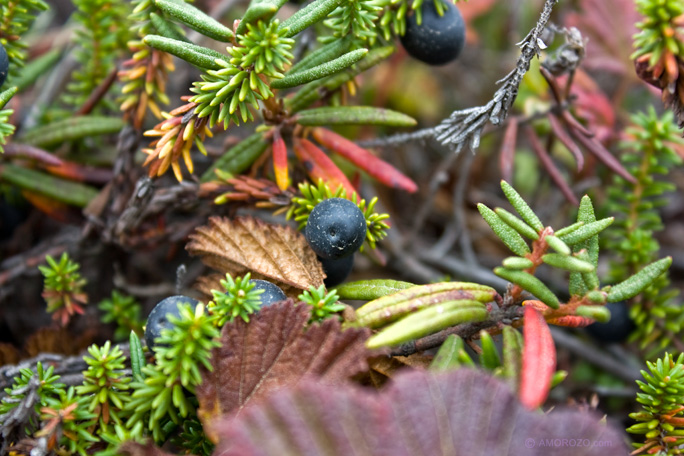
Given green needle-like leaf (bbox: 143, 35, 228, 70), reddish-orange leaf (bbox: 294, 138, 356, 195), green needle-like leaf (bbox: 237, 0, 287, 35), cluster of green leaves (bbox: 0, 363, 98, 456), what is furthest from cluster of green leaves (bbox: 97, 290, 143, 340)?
green needle-like leaf (bbox: 237, 0, 287, 35)

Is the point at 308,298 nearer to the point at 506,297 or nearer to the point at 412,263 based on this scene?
the point at 506,297

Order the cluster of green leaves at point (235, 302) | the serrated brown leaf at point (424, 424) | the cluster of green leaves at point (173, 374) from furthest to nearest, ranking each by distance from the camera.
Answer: the cluster of green leaves at point (235, 302), the cluster of green leaves at point (173, 374), the serrated brown leaf at point (424, 424)

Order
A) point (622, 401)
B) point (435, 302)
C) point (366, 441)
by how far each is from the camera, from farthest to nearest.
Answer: point (622, 401), point (435, 302), point (366, 441)

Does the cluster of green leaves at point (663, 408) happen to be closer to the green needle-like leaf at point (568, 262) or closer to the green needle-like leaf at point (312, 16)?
the green needle-like leaf at point (568, 262)

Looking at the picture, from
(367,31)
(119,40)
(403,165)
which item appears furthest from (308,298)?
(403,165)

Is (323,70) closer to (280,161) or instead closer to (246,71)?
(246,71)

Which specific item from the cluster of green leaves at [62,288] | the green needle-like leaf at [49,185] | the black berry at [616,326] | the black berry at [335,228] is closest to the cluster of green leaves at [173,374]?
the black berry at [335,228]

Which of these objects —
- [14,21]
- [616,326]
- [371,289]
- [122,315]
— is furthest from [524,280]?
[14,21]
